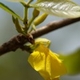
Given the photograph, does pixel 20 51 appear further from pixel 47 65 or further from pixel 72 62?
pixel 47 65

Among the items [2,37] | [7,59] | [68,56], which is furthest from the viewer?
[2,37]

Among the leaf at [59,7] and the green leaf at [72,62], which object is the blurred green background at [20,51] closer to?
the green leaf at [72,62]

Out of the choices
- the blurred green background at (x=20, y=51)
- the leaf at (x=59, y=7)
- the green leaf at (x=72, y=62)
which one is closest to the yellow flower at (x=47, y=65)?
the leaf at (x=59, y=7)

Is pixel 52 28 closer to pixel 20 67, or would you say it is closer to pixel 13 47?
pixel 13 47

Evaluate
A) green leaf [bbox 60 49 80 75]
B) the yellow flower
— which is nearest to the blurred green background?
green leaf [bbox 60 49 80 75]

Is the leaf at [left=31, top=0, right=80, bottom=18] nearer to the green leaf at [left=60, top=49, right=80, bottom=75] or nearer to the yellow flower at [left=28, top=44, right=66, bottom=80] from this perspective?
the yellow flower at [left=28, top=44, right=66, bottom=80]

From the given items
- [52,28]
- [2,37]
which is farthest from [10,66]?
[52,28]
